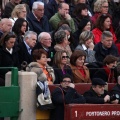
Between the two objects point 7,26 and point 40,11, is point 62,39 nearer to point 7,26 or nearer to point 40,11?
point 7,26

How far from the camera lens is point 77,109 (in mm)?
16156

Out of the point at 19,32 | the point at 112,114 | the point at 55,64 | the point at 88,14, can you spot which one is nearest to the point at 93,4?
the point at 88,14

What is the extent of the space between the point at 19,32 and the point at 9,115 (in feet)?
12.8

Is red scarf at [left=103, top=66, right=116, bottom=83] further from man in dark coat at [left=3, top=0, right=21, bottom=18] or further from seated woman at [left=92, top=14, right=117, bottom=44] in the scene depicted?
man in dark coat at [left=3, top=0, right=21, bottom=18]

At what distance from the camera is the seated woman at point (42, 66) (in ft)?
55.2

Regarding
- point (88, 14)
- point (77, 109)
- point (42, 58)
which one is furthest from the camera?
point (88, 14)

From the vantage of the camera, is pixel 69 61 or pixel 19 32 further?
pixel 19 32

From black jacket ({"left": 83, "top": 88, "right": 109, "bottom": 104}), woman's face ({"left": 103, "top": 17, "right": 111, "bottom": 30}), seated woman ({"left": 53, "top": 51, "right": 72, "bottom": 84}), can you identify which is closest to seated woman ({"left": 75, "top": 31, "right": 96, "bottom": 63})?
woman's face ({"left": 103, "top": 17, "right": 111, "bottom": 30})

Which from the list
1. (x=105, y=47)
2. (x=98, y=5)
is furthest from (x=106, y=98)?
(x=98, y=5)

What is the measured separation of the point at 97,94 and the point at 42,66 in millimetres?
1365

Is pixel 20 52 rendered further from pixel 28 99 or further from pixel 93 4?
pixel 93 4

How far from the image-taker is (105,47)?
20.0 meters

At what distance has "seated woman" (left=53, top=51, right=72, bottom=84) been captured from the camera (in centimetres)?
1742

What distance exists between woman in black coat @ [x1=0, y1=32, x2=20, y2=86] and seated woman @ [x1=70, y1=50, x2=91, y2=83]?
47.3 inches
